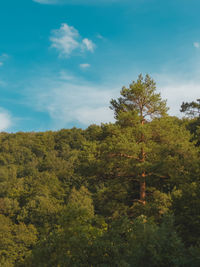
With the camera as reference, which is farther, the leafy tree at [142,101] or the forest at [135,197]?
the leafy tree at [142,101]

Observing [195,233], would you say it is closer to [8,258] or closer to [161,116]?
[161,116]

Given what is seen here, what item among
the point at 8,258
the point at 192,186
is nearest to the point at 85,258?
the point at 192,186

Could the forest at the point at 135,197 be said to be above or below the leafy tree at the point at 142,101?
below

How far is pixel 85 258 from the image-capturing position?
24.0ft

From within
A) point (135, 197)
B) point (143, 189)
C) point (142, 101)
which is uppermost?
point (142, 101)

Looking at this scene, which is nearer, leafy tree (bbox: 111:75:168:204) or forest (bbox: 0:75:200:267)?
forest (bbox: 0:75:200:267)

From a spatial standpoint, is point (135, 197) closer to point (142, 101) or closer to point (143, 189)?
point (143, 189)

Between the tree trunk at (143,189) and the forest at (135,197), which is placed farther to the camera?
the tree trunk at (143,189)

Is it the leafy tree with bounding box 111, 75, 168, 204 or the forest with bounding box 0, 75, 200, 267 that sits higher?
the leafy tree with bounding box 111, 75, 168, 204

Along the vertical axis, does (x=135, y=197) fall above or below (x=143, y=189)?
below

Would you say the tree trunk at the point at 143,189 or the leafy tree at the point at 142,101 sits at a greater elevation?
the leafy tree at the point at 142,101

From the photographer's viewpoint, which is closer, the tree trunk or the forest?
the forest

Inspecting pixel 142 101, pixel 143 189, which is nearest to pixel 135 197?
pixel 143 189

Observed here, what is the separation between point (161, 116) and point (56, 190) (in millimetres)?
47322
